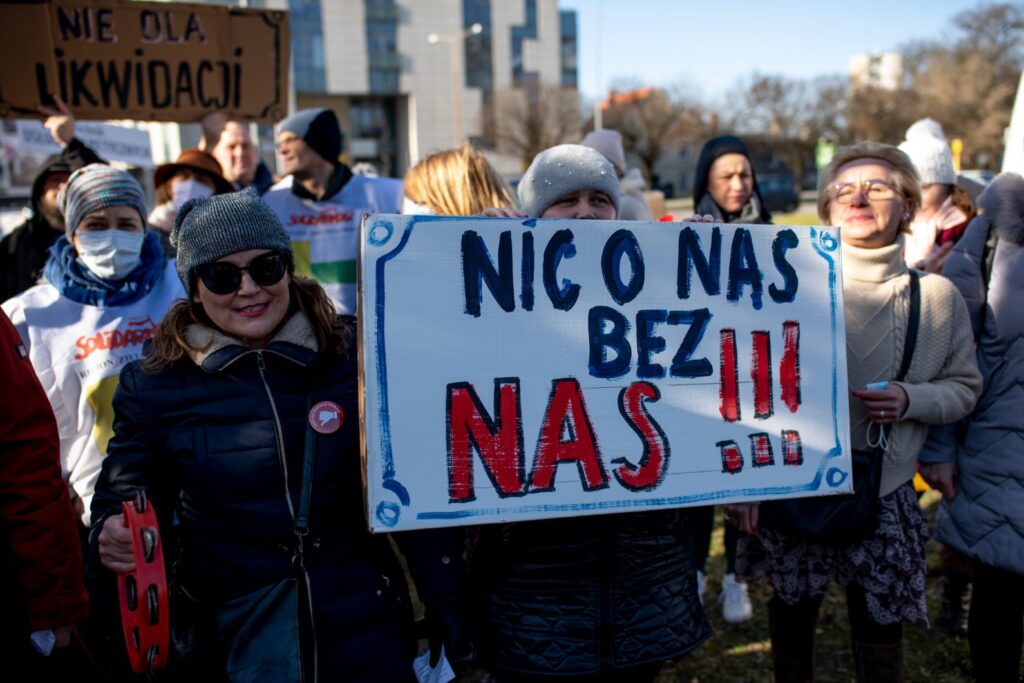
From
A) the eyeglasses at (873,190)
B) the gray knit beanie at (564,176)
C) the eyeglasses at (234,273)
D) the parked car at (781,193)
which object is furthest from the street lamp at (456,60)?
the eyeglasses at (234,273)

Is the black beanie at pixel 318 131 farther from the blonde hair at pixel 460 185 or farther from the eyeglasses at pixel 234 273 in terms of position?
the eyeglasses at pixel 234 273

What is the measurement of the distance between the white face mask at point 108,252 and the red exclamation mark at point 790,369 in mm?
2151

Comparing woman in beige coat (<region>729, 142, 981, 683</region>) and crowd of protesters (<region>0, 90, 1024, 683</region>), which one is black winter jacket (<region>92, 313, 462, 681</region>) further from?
woman in beige coat (<region>729, 142, 981, 683</region>)

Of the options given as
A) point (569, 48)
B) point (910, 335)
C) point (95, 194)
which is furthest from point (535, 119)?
point (910, 335)

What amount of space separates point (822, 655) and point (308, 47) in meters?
57.1

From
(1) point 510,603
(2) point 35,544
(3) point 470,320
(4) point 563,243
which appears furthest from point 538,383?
(2) point 35,544

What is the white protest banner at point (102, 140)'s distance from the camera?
6.40 meters

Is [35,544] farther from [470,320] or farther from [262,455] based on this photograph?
[470,320]

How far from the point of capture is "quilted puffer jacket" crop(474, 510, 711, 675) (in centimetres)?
205

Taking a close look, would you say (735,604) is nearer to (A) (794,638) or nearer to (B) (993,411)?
(A) (794,638)

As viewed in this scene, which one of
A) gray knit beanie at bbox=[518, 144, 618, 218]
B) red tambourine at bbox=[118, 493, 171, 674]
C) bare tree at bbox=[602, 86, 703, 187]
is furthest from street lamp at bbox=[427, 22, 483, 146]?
red tambourine at bbox=[118, 493, 171, 674]

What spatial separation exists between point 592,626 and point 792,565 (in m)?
0.86

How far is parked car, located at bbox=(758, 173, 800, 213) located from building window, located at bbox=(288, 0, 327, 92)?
110 feet

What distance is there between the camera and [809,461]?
2117 millimetres
